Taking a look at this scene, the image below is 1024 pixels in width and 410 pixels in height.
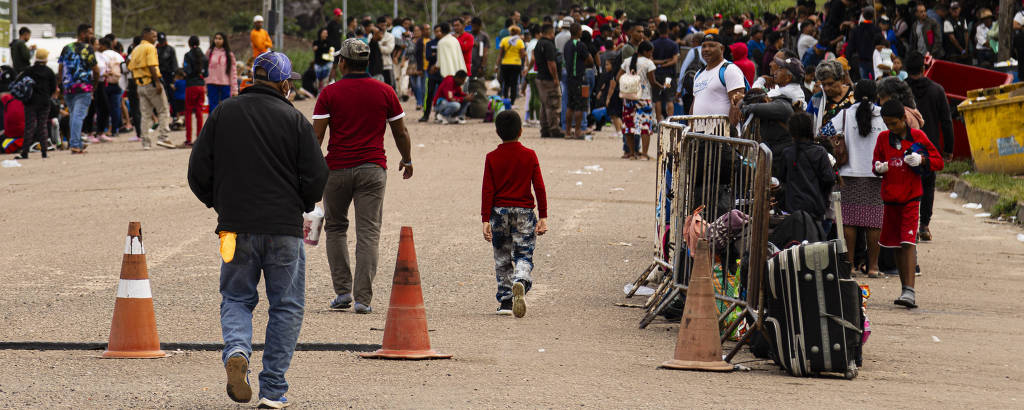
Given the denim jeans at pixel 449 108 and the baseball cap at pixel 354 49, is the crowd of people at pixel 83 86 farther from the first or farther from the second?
the baseball cap at pixel 354 49

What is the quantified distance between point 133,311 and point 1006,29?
1676cm

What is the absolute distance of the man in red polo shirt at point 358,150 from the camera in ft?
27.1

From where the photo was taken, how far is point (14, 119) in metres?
20.7

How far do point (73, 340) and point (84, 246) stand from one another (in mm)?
4302

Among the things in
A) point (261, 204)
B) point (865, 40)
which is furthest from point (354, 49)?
point (865, 40)

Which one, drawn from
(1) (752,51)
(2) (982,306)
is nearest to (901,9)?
(1) (752,51)

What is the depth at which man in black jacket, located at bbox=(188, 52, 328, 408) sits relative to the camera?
18.6 ft

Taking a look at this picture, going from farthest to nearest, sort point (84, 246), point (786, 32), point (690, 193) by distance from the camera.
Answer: point (786, 32)
point (84, 246)
point (690, 193)

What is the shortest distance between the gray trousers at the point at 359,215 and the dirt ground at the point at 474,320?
30 centimetres

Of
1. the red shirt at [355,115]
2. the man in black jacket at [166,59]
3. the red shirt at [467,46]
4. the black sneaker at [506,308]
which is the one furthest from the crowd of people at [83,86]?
the black sneaker at [506,308]

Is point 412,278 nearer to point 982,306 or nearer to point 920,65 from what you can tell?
point 982,306

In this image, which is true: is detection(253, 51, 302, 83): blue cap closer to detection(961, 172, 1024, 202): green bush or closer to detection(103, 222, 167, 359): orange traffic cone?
detection(103, 222, 167, 359): orange traffic cone

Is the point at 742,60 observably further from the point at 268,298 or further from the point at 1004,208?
the point at 268,298

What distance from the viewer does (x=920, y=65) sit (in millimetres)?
13000
